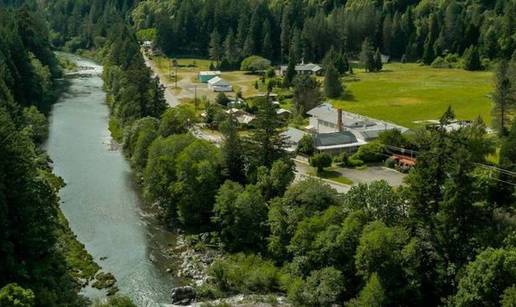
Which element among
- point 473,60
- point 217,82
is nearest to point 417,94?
point 473,60

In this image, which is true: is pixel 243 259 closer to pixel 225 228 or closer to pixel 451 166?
pixel 225 228

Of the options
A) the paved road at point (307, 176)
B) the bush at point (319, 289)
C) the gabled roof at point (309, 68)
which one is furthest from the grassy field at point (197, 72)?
the bush at point (319, 289)

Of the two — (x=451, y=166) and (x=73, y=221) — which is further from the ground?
(x=451, y=166)

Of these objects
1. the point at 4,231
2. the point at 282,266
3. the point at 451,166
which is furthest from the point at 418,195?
the point at 4,231

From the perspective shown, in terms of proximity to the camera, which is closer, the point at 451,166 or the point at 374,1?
the point at 451,166

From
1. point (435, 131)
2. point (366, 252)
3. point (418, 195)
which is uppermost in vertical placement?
point (435, 131)

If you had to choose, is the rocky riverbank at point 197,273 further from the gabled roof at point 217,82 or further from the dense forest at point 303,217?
the gabled roof at point 217,82

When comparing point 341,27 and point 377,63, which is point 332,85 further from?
point 341,27
